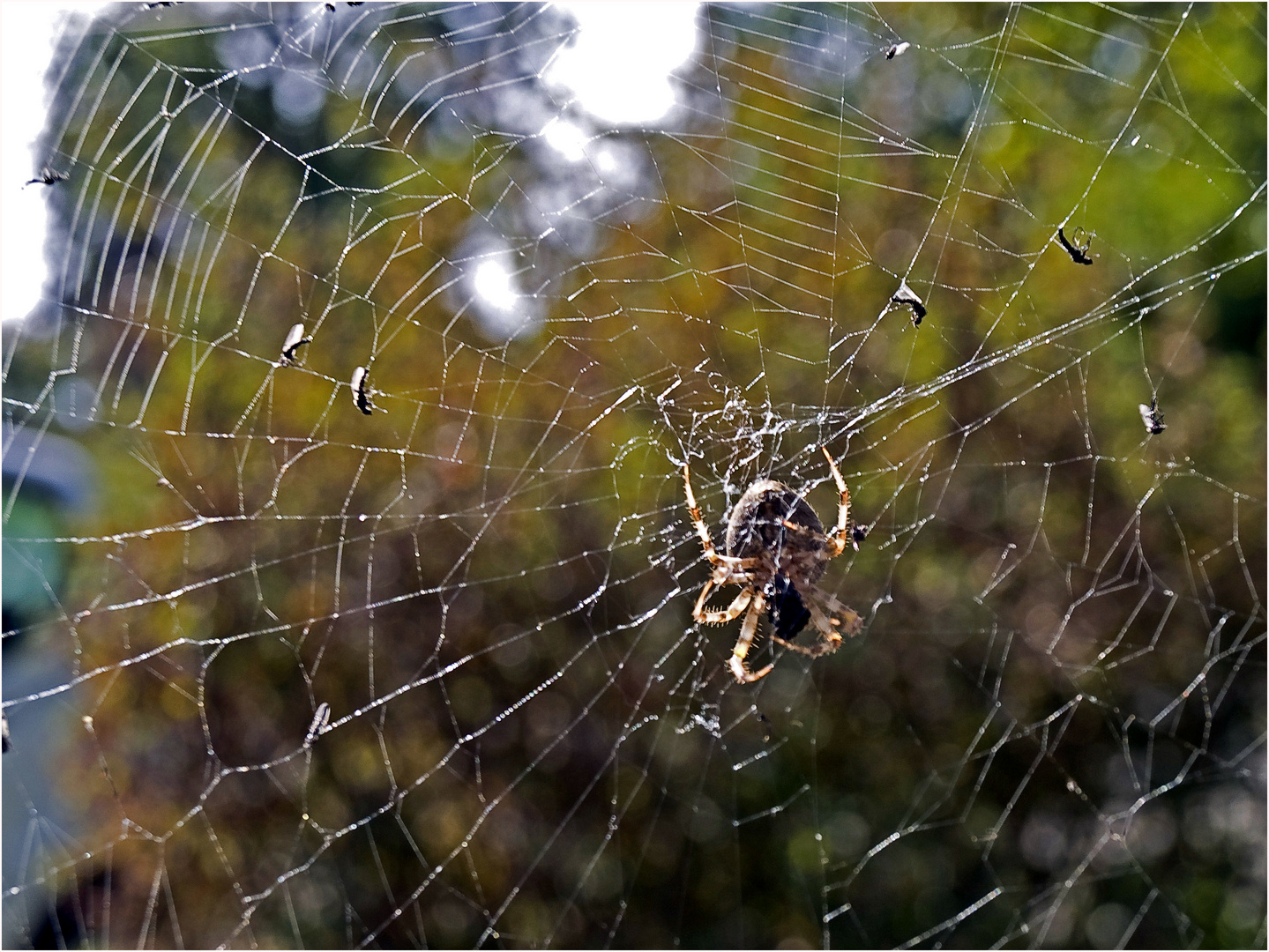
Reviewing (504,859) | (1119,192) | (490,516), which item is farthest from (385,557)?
(1119,192)

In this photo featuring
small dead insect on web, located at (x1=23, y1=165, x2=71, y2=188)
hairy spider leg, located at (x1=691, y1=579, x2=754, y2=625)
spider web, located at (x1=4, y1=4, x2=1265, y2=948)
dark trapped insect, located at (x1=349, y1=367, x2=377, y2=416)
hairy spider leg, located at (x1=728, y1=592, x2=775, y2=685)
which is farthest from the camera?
spider web, located at (x1=4, y1=4, x2=1265, y2=948)

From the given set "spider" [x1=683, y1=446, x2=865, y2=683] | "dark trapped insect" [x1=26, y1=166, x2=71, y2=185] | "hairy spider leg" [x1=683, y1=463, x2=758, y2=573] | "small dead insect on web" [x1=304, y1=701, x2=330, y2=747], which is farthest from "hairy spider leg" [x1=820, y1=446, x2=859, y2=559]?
"dark trapped insect" [x1=26, y1=166, x2=71, y2=185]

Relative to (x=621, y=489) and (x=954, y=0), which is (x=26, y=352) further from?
(x=954, y=0)

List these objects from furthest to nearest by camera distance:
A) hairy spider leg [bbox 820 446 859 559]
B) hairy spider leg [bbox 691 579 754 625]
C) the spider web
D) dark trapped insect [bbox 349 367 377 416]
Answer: the spider web, hairy spider leg [bbox 691 579 754 625], hairy spider leg [bbox 820 446 859 559], dark trapped insect [bbox 349 367 377 416]

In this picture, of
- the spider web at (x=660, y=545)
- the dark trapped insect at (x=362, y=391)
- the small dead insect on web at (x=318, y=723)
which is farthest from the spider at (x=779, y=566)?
the small dead insect on web at (x=318, y=723)

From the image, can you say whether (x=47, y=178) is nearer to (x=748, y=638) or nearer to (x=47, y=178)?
(x=47, y=178)

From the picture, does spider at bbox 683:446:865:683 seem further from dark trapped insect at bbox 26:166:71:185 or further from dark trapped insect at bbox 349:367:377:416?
dark trapped insect at bbox 26:166:71:185
